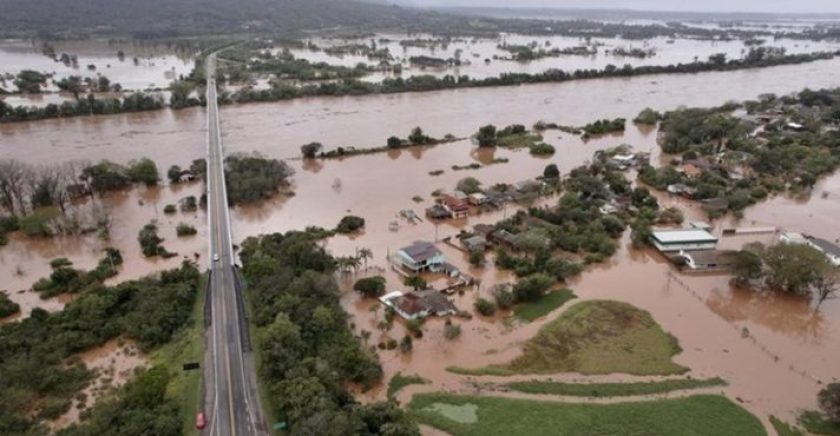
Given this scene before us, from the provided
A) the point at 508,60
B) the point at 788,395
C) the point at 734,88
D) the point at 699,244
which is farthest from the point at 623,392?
the point at 508,60

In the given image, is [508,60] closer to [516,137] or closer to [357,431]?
[516,137]

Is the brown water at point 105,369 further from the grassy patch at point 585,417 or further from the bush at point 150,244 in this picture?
the grassy patch at point 585,417

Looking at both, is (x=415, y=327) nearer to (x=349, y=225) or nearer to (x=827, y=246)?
(x=349, y=225)

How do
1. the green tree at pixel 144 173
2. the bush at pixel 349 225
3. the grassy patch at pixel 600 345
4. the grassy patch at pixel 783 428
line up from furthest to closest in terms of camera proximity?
1. the green tree at pixel 144 173
2. the bush at pixel 349 225
3. the grassy patch at pixel 600 345
4. the grassy patch at pixel 783 428

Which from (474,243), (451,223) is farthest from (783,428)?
(451,223)

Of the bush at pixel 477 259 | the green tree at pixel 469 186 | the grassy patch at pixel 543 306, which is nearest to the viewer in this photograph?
the grassy patch at pixel 543 306

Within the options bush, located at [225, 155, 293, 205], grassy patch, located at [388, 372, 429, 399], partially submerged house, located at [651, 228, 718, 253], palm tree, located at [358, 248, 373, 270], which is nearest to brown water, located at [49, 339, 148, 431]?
grassy patch, located at [388, 372, 429, 399]

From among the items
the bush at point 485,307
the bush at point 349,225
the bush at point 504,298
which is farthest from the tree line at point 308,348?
the bush at point 504,298
